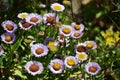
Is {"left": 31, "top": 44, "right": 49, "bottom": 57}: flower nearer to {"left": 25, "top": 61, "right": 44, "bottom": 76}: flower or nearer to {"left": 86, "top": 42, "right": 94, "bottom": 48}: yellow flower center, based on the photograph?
{"left": 25, "top": 61, "right": 44, "bottom": 76}: flower

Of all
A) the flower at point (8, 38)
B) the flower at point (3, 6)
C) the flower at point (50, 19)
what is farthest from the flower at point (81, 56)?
the flower at point (3, 6)

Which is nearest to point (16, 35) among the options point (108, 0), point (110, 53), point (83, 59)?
point (83, 59)

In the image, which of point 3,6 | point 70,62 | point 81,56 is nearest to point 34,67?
point 70,62

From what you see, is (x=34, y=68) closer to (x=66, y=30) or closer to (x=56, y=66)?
(x=56, y=66)

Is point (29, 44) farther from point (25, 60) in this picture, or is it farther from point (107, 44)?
point (107, 44)

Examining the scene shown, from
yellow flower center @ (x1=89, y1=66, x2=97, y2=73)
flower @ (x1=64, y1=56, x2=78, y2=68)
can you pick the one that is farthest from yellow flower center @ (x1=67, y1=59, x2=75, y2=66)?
yellow flower center @ (x1=89, y1=66, x2=97, y2=73)
